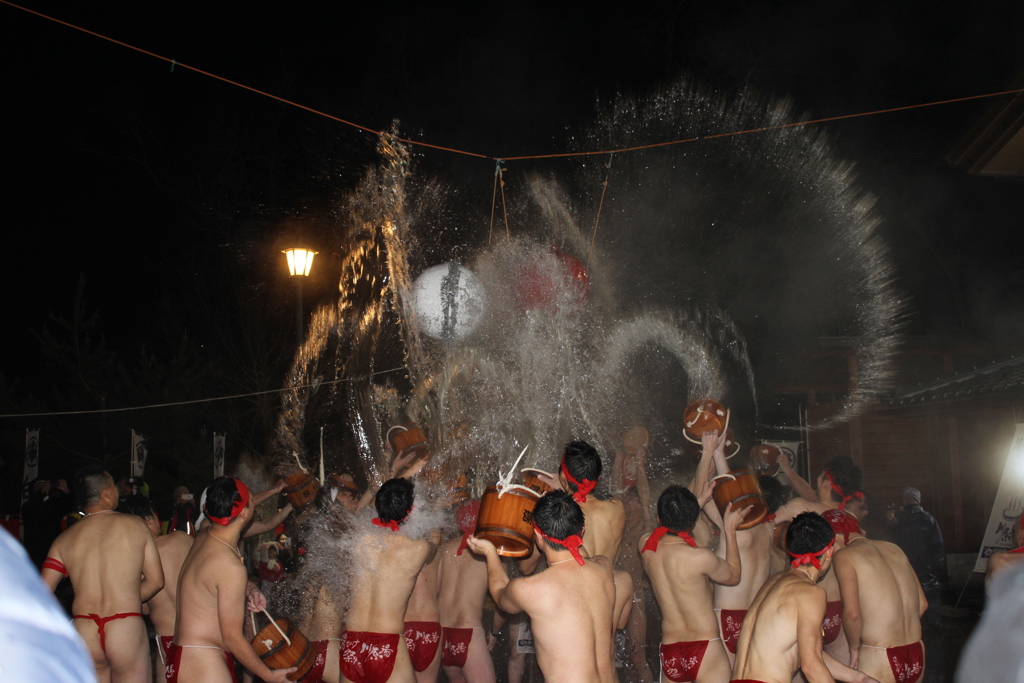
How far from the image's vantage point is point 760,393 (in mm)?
13398

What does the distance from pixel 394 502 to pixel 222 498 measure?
1.00 m

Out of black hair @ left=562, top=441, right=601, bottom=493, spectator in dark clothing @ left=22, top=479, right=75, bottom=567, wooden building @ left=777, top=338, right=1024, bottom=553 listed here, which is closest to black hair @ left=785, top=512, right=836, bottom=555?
black hair @ left=562, top=441, right=601, bottom=493

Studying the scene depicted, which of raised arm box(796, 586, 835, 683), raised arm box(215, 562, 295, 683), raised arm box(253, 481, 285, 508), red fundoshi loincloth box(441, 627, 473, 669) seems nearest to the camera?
raised arm box(796, 586, 835, 683)

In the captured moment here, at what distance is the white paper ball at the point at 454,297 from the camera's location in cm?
1233

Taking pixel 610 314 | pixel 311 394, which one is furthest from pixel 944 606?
pixel 311 394

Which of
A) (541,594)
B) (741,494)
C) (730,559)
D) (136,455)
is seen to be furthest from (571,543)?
(136,455)

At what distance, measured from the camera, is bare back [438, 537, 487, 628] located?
570 centimetres

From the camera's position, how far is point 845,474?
580cm

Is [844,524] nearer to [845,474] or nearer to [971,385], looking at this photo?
[845,474]

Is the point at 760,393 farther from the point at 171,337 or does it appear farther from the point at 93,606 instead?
the point at 171,337

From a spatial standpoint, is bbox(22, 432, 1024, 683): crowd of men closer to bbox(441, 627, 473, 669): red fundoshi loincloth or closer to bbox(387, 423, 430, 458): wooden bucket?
bbox(441, 627, 473, 669): red fundoshi loincloth

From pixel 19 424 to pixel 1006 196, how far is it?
759 inches

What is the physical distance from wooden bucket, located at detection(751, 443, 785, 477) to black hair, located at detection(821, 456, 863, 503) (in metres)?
1.78

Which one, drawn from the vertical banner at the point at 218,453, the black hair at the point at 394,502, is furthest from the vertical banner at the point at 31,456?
the black hair at the point at 394,502
